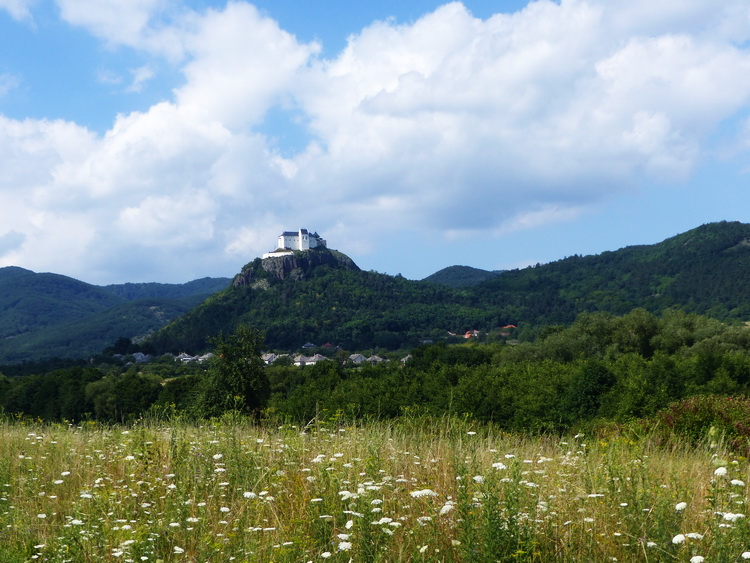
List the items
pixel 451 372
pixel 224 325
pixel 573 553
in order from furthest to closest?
pixel 224 325, pixel 451 372, pixel 573 553

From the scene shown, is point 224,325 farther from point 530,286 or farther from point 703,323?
point 703,323

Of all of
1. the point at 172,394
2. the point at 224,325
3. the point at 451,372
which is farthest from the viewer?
the point at 224,325

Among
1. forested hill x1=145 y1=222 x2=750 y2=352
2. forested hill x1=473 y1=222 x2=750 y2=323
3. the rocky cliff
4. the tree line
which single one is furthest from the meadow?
the rocky cliff

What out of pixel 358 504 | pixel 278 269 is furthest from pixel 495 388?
pixel 278 269

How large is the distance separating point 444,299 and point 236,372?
159m

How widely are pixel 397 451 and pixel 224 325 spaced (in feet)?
462

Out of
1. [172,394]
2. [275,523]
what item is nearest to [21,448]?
[275,523]

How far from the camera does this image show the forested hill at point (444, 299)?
140125 mm

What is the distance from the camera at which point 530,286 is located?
19112 cm

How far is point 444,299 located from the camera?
587 ft

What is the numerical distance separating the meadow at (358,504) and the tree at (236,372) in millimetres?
14789

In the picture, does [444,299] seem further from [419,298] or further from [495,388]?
[495,388]

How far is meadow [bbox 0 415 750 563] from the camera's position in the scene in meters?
3.79

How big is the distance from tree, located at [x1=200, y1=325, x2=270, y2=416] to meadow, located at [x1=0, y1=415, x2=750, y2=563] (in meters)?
14.8
